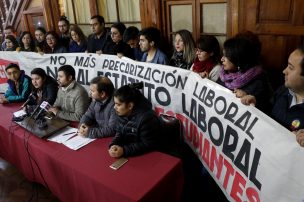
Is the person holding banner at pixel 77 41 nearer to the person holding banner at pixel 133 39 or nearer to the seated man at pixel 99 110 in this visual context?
the person holding banner at pixel 133 39

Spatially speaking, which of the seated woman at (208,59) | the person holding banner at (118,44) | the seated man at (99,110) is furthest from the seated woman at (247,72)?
the person holding banner at (118,44)

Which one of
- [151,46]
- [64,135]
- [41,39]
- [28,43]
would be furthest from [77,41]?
[64,135]

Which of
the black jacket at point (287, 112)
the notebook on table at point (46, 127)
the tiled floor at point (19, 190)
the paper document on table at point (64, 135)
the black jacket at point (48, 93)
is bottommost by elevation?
the tiled floor at point (19, 190)

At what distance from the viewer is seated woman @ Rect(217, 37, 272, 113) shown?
1927 millimetres

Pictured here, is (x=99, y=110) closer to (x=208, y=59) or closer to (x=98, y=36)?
(x=208, y=59)

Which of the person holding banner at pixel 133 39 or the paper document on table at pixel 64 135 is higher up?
the person holding banner at pixel 133 39

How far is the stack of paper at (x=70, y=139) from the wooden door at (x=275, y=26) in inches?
74.2

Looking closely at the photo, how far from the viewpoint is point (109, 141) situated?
218 centimetres

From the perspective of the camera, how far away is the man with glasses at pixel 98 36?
12.6 feet

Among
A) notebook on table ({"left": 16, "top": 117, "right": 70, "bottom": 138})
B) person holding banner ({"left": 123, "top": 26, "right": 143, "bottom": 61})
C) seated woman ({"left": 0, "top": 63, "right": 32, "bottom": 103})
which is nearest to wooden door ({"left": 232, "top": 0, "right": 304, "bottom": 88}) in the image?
person holding banner ({"left": 123, "top": 26, "right": 143, "bottom": 61})

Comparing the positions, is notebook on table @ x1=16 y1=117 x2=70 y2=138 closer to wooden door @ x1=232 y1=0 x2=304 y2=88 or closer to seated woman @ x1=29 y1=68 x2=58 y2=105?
seated woman @ x1=29 y1=68 x2=58 y2=105

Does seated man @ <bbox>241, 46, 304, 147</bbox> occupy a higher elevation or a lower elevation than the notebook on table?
higher

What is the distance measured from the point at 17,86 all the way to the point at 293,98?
3216 millimetres

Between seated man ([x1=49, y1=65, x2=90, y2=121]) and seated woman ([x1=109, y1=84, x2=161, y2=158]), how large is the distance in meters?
0.77
